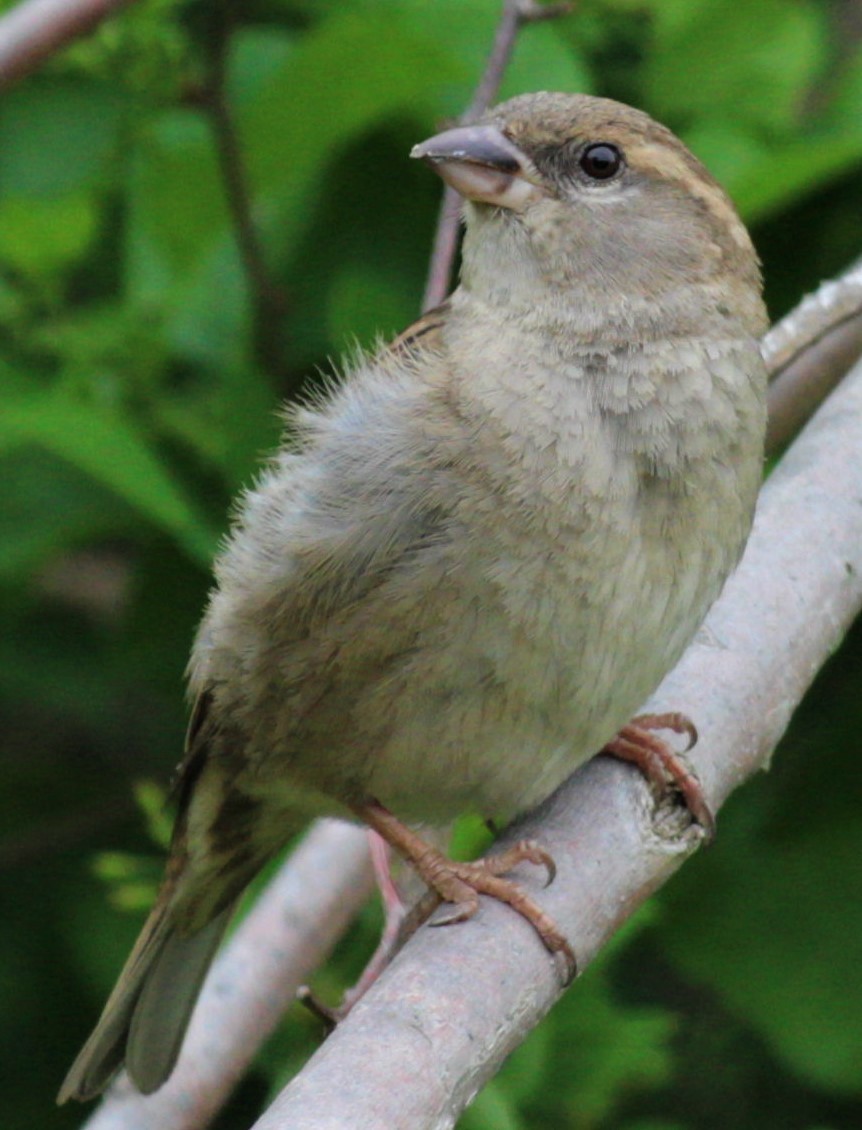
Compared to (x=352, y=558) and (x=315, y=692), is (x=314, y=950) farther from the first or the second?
(x=352, y=558)

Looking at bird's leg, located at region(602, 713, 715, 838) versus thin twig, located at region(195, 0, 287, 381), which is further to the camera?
thin twig, located at region(195, 0, 287, 381)

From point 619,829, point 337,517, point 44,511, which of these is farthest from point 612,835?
point 44,511

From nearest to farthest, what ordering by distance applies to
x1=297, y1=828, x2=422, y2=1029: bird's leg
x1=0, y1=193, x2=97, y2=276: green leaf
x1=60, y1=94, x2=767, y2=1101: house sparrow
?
x1=297, y1=828, x2=422, y2=1029: bird's leg
x1=60, y1=94, x2=767, y2=1101: house sparrow
x1=0, y1=193, x2=97, y2=276: green leaf

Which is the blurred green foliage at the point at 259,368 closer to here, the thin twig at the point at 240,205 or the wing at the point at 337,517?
the thin twig at the point at 240,205

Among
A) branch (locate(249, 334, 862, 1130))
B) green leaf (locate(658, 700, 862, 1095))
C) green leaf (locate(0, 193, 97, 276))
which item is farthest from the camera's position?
green leaf (locate(0, 193, 97, 276))

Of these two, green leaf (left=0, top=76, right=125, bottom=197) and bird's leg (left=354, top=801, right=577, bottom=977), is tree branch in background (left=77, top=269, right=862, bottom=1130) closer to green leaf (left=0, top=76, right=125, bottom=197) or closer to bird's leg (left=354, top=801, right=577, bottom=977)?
bird's leg (left=354, top=801, right=577, bottom=977)

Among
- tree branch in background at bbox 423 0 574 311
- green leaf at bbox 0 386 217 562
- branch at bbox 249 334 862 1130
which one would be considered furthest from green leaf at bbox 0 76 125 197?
branch at bbox 249 334 862 1130

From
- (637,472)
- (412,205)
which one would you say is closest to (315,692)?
(637,472)

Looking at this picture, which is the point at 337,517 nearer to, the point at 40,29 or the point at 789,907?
the point at 40,29

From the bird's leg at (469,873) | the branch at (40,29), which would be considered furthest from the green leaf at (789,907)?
the branch at (40,29)
